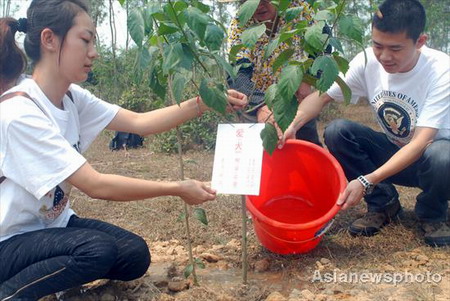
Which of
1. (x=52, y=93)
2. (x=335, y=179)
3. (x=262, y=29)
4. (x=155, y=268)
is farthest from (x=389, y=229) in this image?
(x=52, y=93)

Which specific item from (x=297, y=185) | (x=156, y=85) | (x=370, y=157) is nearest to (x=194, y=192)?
(x=156, y=85)

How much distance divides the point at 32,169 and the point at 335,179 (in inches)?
52.0

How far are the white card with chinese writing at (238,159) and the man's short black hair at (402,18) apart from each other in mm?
818

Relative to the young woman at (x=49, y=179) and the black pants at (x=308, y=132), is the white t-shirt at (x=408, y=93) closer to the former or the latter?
the black pants at (x=308, y=132)

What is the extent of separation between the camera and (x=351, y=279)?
192 cm

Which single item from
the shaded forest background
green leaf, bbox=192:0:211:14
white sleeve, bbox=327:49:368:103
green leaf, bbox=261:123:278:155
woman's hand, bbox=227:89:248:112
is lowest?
the shaded forest background

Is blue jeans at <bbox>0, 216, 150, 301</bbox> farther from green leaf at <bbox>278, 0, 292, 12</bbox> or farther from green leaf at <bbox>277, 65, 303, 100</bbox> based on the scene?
green leaf at <bbox>278, 0, 292, 12</bbox>

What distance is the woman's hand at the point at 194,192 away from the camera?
1.64 metres

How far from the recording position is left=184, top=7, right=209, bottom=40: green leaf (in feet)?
4.82

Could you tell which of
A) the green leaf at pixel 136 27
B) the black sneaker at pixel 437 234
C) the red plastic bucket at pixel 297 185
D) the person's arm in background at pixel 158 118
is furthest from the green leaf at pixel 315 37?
the black sneaker at pixel 437 234

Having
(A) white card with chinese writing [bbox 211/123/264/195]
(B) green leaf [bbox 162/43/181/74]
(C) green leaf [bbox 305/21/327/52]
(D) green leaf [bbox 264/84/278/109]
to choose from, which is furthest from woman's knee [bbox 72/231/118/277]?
(C) green leaf [bbox 305/21/327/52]

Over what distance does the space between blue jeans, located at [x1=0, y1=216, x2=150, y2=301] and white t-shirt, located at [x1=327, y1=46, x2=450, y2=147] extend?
54.0 inches

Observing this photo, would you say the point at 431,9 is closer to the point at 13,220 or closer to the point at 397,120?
the point at 397,120

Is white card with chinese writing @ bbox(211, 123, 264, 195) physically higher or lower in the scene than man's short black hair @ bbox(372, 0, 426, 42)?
lower
